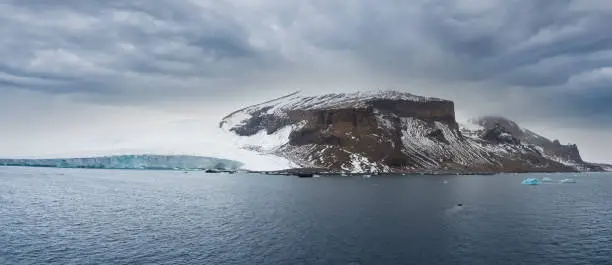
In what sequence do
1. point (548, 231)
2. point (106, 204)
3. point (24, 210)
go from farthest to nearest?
point (106, 204), point (24, 210), point (548, 231)

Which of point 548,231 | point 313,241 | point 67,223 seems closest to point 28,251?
point 67,223

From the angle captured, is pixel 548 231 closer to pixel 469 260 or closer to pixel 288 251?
pixel 469 260

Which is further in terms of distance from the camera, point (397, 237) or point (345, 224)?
point (345, 224)

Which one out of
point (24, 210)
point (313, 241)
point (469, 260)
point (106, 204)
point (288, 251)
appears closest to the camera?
point (469, 260)

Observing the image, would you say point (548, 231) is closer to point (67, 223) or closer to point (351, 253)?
point (351, 253)

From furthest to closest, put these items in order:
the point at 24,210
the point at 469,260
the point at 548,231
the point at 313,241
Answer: the point at 24,210 < the point at 548,231 < the point at 313,241 < the point at 469,260

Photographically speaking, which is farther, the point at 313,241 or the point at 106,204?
the point at 106,204

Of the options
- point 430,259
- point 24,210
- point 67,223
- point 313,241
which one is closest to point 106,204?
point 24,210

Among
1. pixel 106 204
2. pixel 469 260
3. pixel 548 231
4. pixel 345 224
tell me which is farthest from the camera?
pixel 106 204
